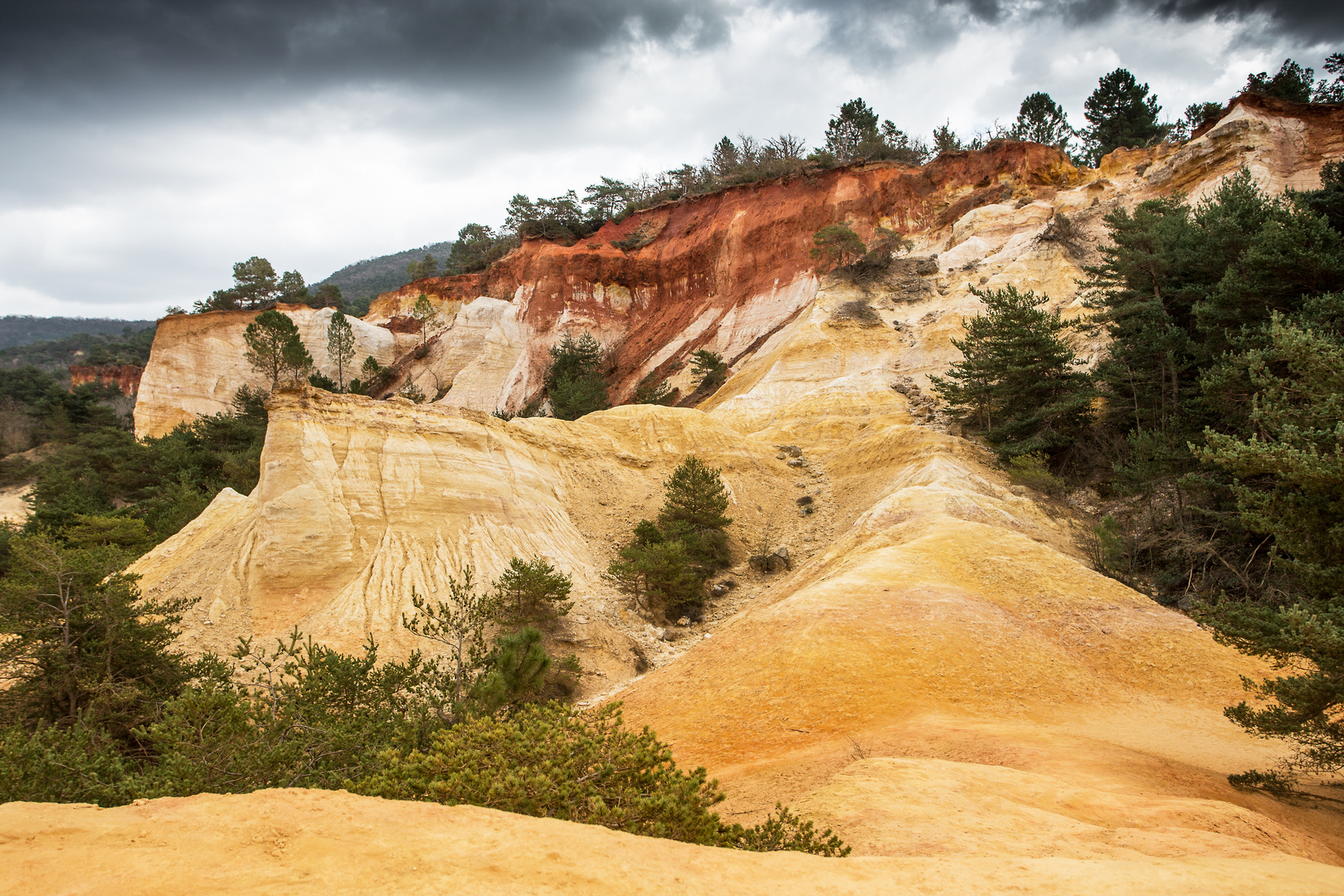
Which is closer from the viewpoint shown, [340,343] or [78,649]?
[78,649]

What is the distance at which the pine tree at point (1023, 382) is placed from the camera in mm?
25938

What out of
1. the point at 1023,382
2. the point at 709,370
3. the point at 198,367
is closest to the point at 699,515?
the point at 1023,382

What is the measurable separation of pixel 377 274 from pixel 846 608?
512 ft

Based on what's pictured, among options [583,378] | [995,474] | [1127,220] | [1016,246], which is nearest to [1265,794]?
[995,474]

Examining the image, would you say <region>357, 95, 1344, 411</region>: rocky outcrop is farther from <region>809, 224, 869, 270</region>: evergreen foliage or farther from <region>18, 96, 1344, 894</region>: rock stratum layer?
<region>809, 224, 869, 270</region>: evergreen foliage

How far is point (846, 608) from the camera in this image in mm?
15672

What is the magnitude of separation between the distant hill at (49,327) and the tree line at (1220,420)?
15373cm

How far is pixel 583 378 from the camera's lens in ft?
152

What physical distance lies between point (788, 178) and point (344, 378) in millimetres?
41679

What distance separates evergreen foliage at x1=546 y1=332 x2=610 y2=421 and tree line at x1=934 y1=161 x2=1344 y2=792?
21904mm

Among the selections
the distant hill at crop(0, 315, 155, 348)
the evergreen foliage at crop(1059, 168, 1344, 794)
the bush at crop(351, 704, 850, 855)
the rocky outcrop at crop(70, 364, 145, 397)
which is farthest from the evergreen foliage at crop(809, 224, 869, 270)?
the distant hill at crop(0, 315, 155, 348)

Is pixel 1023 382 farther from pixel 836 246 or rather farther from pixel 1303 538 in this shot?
pixel 836 246

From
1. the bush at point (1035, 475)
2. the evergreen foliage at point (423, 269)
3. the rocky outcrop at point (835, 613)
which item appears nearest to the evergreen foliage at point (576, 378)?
the rocky outcrop at point (835, 613)

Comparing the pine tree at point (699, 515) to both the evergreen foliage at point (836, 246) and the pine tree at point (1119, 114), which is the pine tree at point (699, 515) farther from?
the pine tree at point (1119, 114)
